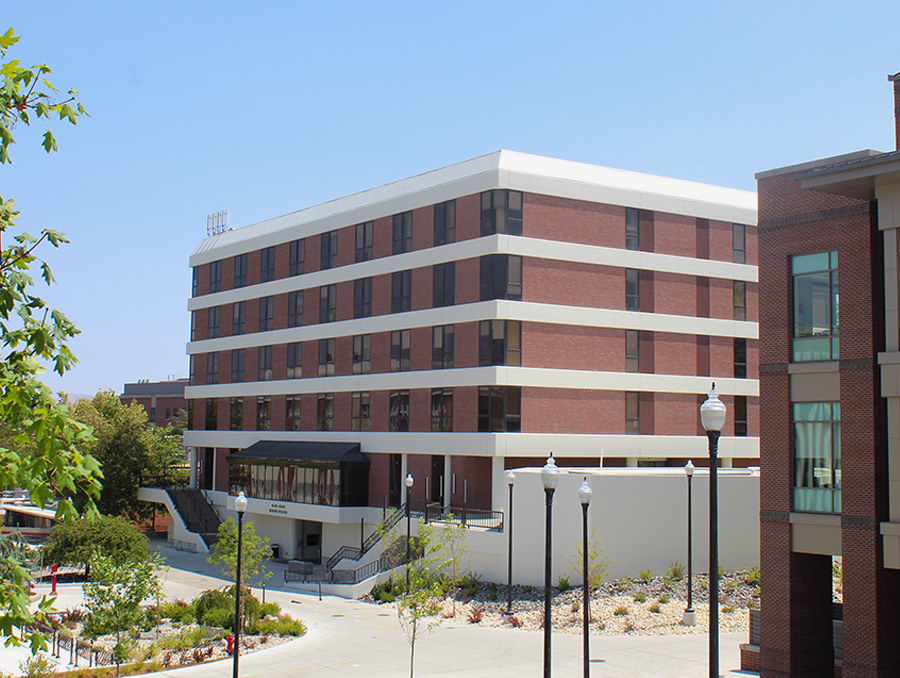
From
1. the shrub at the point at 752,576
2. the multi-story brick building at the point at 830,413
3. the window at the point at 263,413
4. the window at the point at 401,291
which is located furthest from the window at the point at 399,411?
the multi-story brick building at the point at 830,413

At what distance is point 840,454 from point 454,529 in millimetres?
20877

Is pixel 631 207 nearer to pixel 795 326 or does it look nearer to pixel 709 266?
pixel 709 266

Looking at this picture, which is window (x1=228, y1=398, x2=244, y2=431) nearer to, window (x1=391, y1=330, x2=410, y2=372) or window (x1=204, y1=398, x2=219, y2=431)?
window (x1=204, y1=398, x2=219, y2=431)

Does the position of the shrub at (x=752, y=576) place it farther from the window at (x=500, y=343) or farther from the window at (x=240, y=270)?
the window at (x=240, y=270)

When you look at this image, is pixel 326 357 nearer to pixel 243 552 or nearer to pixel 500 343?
pixel 500 343

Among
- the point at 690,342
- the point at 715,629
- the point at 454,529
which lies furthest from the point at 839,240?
the point at 690,342

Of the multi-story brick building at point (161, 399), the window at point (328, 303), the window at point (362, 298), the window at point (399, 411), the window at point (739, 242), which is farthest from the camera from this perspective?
the multi-story brick building at point (161, 399)

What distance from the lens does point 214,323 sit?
66.9 metres

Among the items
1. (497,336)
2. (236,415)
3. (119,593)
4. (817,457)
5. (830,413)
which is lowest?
(119,593)

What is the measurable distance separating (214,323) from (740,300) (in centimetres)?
3548

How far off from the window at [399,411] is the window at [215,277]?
2131 centimetres

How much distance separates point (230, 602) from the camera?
117ft

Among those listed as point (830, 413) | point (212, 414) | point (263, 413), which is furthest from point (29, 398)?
point (212, 414)

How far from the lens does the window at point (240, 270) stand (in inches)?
2512
